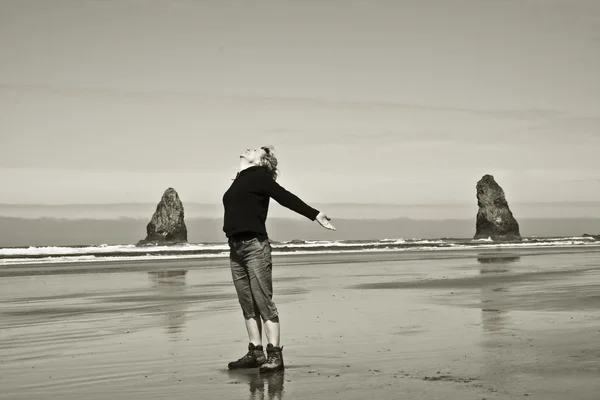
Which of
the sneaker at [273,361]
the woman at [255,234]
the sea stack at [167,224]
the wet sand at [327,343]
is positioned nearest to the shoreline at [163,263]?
the wet sand at [327,343]

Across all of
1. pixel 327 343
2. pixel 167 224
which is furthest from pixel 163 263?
pixel 167 224

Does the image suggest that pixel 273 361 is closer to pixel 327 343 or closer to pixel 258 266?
pixel 258 266

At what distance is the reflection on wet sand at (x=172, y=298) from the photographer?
12.4m

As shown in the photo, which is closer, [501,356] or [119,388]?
[119,388]

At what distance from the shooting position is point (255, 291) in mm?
9016

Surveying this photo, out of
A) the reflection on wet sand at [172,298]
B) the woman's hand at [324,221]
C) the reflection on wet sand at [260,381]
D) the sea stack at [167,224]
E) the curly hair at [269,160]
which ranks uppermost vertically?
the sea stack at [167,224]

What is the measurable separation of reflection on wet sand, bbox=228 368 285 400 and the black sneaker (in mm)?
86

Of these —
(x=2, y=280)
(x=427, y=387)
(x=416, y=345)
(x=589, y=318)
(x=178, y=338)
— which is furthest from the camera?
(x=2, y=280)

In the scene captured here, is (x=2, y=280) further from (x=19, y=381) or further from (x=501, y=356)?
(x=501, y=356)

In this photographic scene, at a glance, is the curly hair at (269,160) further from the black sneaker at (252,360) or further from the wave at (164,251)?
the wave at (164,251)

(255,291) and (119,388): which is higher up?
(255,291)

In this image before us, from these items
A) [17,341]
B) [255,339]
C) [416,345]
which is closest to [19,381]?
[255,339]

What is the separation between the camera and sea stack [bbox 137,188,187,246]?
3297 inches

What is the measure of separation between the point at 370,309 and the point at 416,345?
4.62m
